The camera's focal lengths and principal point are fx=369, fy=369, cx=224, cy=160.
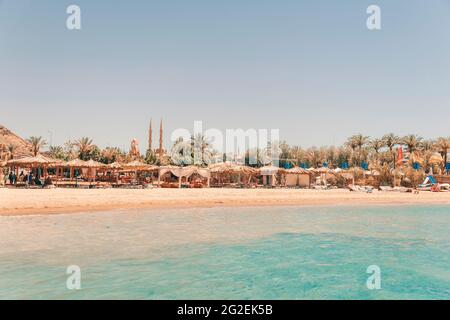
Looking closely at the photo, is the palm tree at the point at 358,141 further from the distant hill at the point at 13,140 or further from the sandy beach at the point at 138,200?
the distant hill at the point at 13,140

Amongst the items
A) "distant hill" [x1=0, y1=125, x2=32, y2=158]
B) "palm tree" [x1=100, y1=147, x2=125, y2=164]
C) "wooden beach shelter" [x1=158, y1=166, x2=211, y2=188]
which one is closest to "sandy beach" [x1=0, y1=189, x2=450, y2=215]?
"wooden beach shelter" [x1=158, y1=166, x2=211, y2=188]

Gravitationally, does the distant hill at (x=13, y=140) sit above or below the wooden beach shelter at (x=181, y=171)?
above

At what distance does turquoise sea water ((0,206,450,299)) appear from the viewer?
20.6ft

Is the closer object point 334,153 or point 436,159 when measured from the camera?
point 436,159

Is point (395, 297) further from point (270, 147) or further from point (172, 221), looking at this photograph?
point (270, 147)

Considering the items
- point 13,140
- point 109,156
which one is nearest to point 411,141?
point 109,156

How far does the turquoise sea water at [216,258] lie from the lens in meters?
6.28


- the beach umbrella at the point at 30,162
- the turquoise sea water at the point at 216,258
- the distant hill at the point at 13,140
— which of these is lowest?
the turquoise sea water at the point at 216,258

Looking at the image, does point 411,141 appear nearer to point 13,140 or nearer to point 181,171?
point 181,171

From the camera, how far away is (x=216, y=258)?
8.41 meters

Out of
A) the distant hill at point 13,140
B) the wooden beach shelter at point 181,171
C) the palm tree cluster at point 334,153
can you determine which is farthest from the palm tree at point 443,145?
the distant hill at point 13,140
